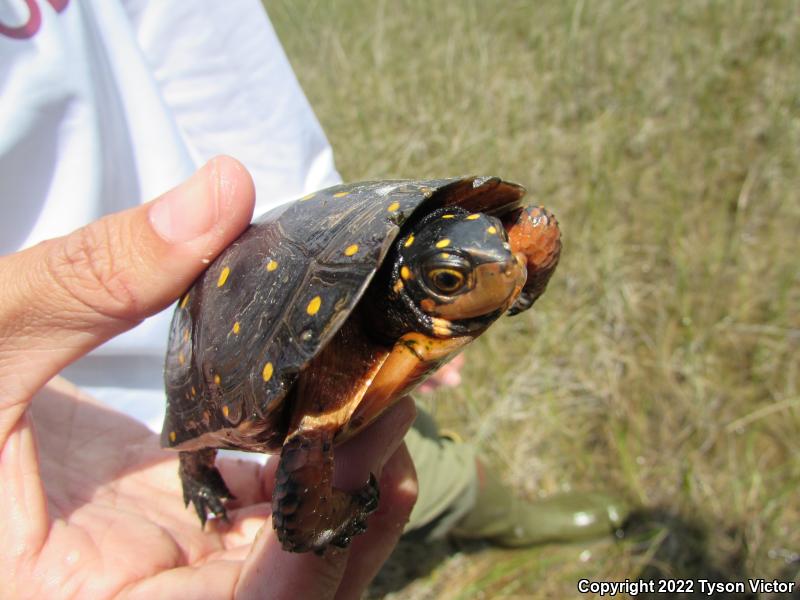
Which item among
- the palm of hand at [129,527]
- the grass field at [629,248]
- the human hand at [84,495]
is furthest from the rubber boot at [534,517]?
the human hand at [84,495]

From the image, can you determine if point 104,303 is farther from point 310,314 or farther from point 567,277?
point 567,277

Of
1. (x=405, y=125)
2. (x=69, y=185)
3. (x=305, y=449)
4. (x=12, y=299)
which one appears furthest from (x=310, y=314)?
(x=405, y=125)

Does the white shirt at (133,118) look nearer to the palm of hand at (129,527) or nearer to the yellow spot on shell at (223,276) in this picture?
the palm of hand at (129,527)

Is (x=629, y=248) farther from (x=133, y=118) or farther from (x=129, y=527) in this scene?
(x=129, y=527)

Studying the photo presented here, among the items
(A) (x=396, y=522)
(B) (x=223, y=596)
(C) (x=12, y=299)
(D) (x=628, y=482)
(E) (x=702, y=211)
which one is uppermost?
(C) (x=12, y=299)

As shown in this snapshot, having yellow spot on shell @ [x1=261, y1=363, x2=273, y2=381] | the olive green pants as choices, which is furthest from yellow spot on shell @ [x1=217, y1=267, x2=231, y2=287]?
the olive green pants
